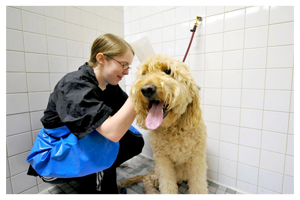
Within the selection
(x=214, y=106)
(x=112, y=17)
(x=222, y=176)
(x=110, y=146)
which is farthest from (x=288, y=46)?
(x=112, y=17)

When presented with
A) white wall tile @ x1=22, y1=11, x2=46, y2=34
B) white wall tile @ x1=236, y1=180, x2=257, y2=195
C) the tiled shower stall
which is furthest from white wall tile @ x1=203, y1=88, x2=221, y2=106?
white wall tile @ x1=22, y1=11, x2=46, y2=34

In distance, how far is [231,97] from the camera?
4.50 feet

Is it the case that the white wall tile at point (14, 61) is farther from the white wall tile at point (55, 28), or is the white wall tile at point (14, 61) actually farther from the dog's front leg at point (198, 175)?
the dog's front leg at point (198, 175)

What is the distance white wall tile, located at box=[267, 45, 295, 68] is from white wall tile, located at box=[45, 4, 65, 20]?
188 cm

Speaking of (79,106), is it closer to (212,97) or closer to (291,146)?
(212,97)

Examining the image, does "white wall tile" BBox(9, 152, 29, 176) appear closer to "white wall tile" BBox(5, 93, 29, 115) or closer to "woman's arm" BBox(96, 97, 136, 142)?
"white wall tile" BBox(5, 93, 29, 115)

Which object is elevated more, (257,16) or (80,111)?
(257,16)

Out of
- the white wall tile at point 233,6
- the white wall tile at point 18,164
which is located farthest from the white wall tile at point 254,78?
the white wall tile at point 18,164

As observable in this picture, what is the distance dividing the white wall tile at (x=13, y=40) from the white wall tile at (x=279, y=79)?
6.59 feet

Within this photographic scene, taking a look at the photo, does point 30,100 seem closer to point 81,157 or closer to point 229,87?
point 81,157

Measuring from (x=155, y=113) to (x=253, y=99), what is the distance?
3.07ft

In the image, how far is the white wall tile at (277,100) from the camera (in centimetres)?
115

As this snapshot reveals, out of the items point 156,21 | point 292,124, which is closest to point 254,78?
point 292,124
